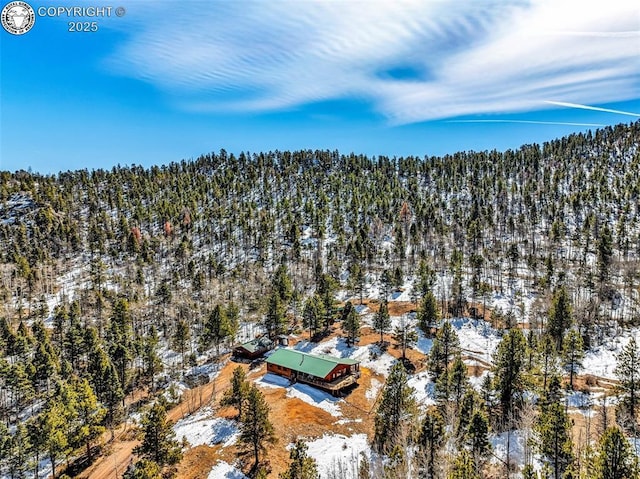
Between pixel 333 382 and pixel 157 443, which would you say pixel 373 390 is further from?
pixel 157 443

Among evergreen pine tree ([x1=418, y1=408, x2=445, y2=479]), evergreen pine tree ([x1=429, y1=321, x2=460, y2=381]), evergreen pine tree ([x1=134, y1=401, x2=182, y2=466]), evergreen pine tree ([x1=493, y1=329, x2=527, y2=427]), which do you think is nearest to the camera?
evergreen pine tree ([x1=418, y1=408, x2=445, y2=479])

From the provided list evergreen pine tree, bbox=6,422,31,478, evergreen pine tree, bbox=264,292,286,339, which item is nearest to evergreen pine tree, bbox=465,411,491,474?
evergreen pine tree, bbox=6,422,31,478

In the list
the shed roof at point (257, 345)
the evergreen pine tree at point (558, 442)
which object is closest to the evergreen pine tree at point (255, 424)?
the evergreen pine tree at point (558, 442)

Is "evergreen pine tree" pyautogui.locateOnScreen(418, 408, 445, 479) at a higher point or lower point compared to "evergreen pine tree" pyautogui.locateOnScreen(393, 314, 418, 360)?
higher

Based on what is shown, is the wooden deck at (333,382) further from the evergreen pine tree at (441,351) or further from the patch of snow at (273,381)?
the evergreen pine tree at (441,351)

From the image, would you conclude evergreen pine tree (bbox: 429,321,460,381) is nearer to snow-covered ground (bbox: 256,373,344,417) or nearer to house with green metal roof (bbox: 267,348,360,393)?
house with green metal roof (bbox: 267,348,360,393)

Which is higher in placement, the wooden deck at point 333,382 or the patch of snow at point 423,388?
the wooden deck at point 333,382
